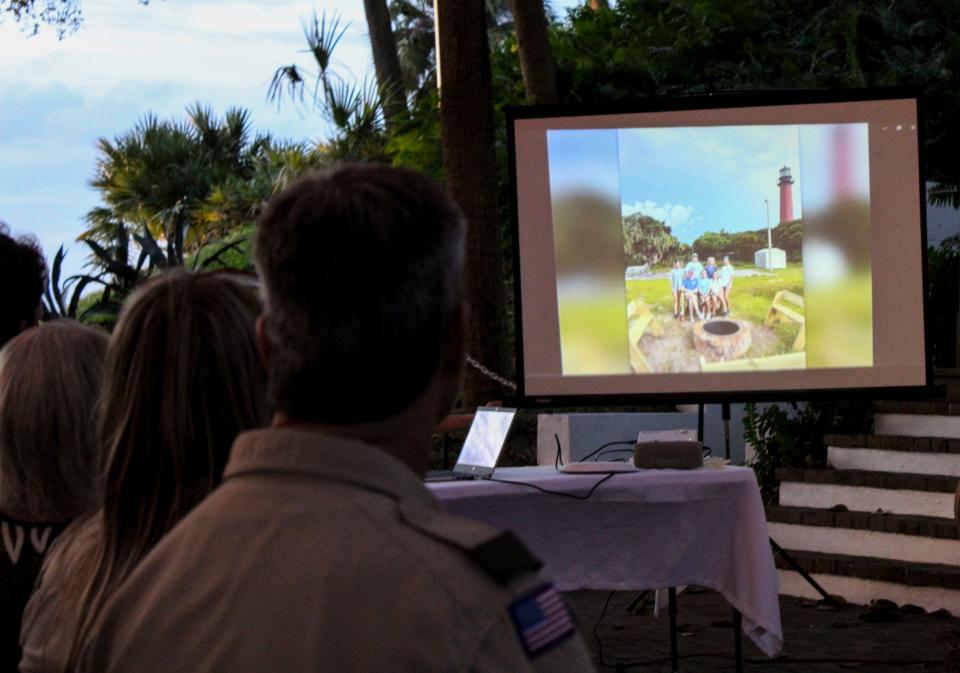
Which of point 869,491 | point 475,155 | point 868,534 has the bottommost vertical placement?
point 868,534

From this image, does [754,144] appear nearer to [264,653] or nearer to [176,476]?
[176,476]

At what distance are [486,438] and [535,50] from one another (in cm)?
753

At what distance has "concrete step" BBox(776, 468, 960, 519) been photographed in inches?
300

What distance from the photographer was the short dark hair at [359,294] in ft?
3.77

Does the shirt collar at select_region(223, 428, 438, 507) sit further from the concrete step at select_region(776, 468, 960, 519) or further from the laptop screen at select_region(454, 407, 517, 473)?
the concrete step at select_region(776, 468, 960, 519)

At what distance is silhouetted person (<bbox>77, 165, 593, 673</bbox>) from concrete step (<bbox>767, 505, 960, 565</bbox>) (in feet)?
21.3

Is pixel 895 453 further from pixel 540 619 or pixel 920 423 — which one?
pixel 540 619

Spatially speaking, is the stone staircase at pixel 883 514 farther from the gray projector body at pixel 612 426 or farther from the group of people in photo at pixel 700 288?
the group of people in photo at pixel 700 288

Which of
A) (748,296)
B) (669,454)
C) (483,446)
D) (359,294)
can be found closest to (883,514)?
(748,296)

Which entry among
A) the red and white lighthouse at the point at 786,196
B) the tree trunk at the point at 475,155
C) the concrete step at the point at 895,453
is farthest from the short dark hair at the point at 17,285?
the tree trunk at the point at 475,155

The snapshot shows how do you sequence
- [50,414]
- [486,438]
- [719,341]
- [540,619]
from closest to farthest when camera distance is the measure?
[540,619] < [50,414] < [486,438] < [719,341]

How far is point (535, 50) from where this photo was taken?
38.9 feet

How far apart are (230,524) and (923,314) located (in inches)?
217

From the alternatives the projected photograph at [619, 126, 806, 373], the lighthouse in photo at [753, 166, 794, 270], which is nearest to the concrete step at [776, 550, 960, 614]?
the projected photograph at [619, 126, 806, 373]
